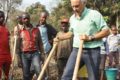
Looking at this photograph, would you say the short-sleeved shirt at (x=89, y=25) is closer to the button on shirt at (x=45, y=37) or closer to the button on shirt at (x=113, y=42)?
the button on shirt at (x=45, y=37)

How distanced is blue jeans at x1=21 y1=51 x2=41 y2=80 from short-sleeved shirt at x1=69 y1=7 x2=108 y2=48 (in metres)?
2.55

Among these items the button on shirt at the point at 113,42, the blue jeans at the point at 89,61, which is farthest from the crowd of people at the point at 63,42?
the button on shirt at the point at 113,42

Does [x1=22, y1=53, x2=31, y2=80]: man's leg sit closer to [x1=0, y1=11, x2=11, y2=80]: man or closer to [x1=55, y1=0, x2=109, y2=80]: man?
[x1=0, y1=11, x2=11, y2=80]: man

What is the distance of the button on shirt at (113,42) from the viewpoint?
41.8 feet

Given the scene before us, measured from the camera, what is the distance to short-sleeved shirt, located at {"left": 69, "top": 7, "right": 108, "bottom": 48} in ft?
19.4

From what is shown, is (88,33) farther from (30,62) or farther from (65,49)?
(65,49)

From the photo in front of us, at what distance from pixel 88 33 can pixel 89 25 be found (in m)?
0.11

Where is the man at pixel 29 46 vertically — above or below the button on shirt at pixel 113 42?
above

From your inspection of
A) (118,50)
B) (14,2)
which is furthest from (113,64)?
(14,2)

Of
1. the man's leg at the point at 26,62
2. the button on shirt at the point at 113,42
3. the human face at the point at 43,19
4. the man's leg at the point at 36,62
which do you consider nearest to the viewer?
the man's leg at the point at 36,62

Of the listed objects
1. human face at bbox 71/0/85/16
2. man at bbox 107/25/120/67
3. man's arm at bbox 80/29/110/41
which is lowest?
man at bbox 107/25/120/67

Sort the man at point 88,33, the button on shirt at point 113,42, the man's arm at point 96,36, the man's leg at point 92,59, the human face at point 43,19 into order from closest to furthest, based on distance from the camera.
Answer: the man's arm at point 96,36, the man at point 88,33, the man's leg at point 92,59, the human face at point 43,19, the button on shirt at point 113,42

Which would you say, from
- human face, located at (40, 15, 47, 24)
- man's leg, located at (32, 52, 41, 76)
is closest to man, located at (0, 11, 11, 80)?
man's leg, located at (32, 52, 41, 76)

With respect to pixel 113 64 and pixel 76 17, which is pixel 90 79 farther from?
pixel 113 64
